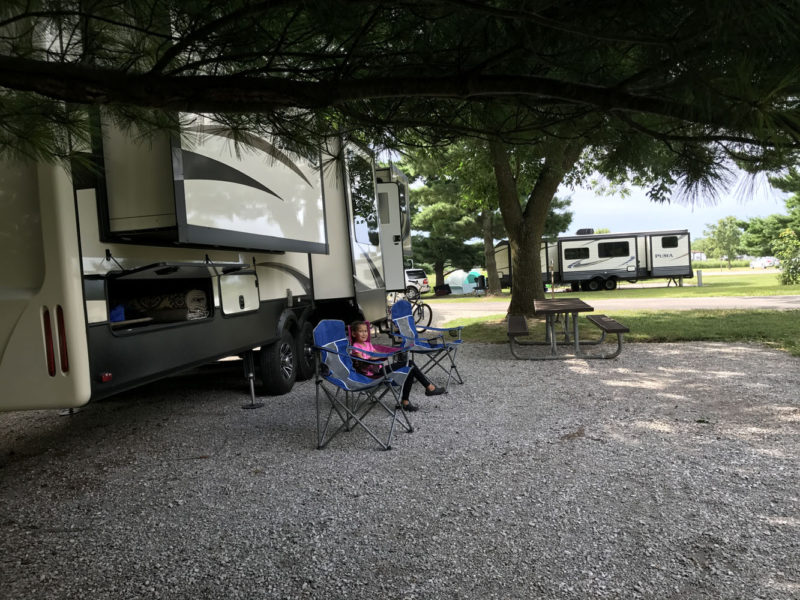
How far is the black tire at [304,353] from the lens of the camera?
6.15 m

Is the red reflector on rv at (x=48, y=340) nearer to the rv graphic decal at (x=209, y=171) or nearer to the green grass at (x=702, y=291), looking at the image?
the rv graphic decal at (x=209, y=171)

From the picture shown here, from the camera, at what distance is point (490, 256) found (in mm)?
23453

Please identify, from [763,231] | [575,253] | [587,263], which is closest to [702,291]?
[587,263]

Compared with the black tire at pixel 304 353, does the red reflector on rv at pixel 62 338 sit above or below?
above

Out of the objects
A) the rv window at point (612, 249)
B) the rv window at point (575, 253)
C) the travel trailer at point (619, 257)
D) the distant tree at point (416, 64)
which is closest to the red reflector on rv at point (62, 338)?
the distant tree at point (416, 64)

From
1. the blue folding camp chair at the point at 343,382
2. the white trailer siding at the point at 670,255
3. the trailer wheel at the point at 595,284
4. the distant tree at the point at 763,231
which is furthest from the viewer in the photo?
the distant tree at the point at 763,231

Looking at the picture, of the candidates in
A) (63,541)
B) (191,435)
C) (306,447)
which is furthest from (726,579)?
(191,435)

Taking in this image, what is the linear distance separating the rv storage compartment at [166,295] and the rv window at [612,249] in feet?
72.5

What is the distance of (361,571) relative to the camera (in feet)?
7.69

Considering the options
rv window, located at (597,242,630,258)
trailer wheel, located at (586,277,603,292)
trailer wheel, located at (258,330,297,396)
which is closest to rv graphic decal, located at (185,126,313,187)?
trailer wheel, located at (258,330,297,396)

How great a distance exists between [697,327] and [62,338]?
9396 millimetres

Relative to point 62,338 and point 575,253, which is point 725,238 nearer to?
point 575,253

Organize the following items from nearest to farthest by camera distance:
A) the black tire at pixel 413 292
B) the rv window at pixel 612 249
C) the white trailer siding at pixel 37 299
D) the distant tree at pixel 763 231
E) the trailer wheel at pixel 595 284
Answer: the white trailer siding at pixel 37 299, the black tire at pixel 413 292, the rv window at pixel 612 249, the trailer wheel at pixel 595 284, the distant tree at pixel 763 231

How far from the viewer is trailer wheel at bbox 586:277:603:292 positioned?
80.7 ft
